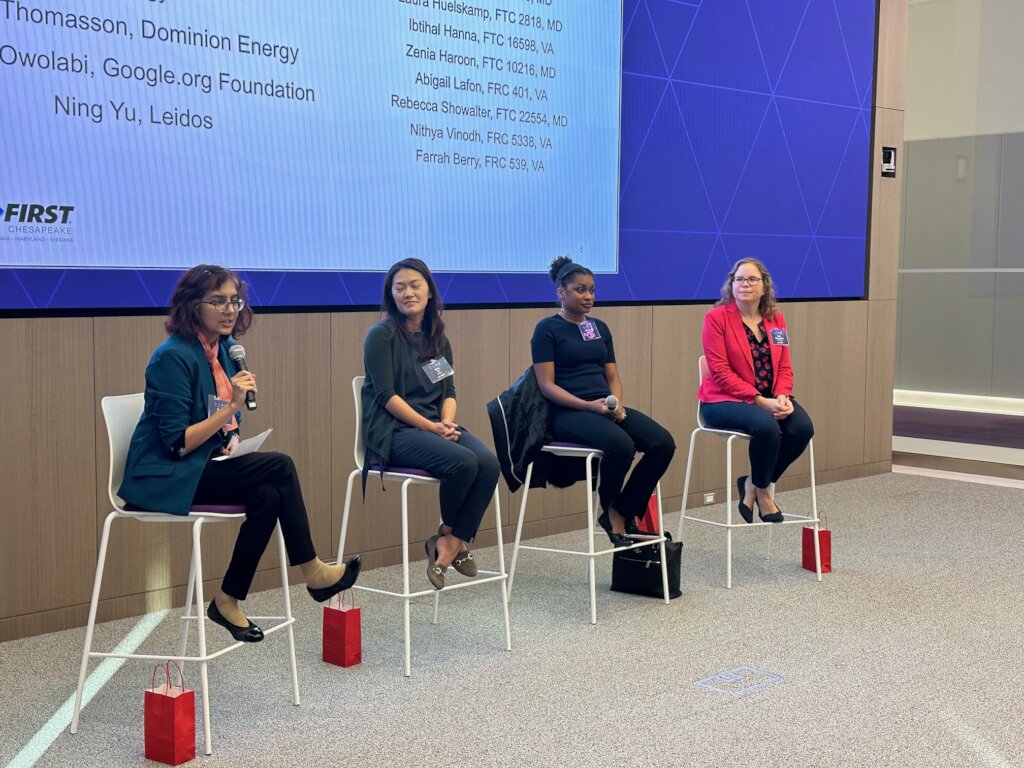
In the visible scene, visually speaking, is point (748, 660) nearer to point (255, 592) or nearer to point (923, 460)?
point (255, 592)

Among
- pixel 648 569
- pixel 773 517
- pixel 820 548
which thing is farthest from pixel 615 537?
pixel 820 548

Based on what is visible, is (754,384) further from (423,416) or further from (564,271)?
(423,416)

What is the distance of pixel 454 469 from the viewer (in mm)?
3713

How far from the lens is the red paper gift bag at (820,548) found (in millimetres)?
4793

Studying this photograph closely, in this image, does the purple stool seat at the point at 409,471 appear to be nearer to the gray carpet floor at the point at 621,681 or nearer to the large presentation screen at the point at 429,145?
the gray carpet floor at the point at 621,681

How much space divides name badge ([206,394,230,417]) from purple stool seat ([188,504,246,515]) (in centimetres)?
25

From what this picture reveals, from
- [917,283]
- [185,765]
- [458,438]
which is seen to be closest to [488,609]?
[458,438]

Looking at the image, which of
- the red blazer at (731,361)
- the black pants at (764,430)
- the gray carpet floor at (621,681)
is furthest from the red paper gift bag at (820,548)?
the red blazer at (731,361)

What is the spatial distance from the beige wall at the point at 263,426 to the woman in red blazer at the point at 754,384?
0.83 metres

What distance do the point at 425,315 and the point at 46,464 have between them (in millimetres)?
1374

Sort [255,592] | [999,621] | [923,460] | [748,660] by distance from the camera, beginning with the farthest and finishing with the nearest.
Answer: [923,460] < [255,592] < [999,621] < [748,660]

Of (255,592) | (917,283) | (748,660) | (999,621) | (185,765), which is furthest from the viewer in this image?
(917,283)

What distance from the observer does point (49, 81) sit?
12.3 ft

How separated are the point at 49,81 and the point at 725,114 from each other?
3668mm
